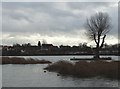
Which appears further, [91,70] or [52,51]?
[52,51]

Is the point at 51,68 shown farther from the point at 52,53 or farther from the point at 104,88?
the point at 52,53

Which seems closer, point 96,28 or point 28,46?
point 96,28

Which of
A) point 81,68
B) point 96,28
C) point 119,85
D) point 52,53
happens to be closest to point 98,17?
point 96,28

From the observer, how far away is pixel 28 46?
16012cm

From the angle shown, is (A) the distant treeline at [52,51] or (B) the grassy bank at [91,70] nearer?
(B) the grassy bank at [91,70]

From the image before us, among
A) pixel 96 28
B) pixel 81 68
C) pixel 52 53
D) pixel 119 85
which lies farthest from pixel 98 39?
pixel 52 53

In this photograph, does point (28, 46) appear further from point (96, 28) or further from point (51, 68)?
point (51, 68)

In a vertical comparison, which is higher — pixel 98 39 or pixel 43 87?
pixel 98 39

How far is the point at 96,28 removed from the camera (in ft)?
218

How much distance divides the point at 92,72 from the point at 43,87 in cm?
888

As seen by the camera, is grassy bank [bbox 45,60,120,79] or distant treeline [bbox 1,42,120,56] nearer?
grassy bank [bbox 45,60,120,79]

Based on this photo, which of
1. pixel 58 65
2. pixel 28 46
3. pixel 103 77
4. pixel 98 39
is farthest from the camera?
pixel 28 46

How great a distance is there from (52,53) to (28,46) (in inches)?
877

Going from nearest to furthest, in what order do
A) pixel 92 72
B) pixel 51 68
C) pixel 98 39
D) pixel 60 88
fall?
pixel 60 88 → pixel 92 72 → pixel 51 68 → pixel 98 39
